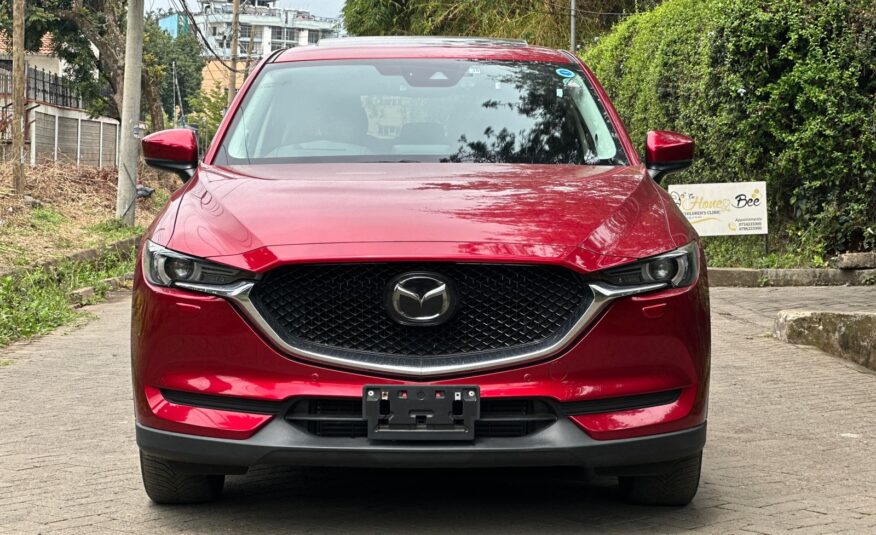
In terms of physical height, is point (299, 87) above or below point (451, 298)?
above

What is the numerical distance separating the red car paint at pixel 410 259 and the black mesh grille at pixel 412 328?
8 centimetres

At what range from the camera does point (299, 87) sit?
580 centimetres

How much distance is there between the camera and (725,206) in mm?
16344

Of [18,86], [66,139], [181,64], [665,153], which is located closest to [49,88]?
[66,139]

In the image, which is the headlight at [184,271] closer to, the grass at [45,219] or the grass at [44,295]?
the grass at [44,295]

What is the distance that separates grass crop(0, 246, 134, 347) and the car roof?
17.0ft

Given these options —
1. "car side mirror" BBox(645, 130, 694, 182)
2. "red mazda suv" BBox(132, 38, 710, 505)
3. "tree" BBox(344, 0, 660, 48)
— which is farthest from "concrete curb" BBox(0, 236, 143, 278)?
"tree" BBox(344, 0, 660, 48)

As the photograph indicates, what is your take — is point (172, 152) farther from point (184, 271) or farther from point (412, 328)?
point (412, 328)

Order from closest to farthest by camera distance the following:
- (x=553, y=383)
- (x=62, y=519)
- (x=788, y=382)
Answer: (x=553, y=383) → (x=62, y=519) → (x=788, y=382)

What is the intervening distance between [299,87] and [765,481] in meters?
2.54

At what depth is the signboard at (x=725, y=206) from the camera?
16.0 meters

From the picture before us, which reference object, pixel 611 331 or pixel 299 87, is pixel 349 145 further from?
pixel 611 331

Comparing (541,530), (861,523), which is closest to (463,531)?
(541,530)

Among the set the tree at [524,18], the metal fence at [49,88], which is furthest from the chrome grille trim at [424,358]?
the metal fence at [49,88]
